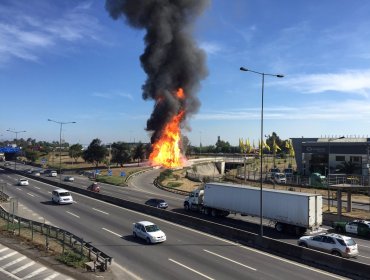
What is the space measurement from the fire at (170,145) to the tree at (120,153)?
28.1 meters

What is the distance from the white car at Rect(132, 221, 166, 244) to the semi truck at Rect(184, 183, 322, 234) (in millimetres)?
10958

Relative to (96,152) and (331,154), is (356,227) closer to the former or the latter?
(331,154)

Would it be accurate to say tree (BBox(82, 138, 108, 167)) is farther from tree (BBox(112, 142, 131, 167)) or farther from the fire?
the fire

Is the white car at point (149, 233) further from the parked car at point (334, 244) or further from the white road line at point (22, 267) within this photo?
the parked car at point (334, 244)

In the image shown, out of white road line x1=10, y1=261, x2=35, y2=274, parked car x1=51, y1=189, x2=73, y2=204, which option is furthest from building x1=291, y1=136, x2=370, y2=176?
white road line x1=10, y1=261, x2=35, y2=274

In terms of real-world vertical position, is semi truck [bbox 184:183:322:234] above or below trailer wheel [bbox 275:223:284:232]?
above

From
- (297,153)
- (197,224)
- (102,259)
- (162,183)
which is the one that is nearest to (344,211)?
(197,224)

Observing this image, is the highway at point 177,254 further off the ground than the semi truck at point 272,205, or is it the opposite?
the semi truck at point 272,205

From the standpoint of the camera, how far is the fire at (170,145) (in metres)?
89.9

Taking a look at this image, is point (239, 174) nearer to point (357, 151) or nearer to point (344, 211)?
point (357, 151)

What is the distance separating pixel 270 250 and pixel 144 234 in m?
8.79

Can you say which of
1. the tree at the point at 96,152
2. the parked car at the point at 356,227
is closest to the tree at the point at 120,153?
the tree at the point at 96,152

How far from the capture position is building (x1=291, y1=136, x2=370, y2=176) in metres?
82.4

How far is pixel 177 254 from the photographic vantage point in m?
25.6
